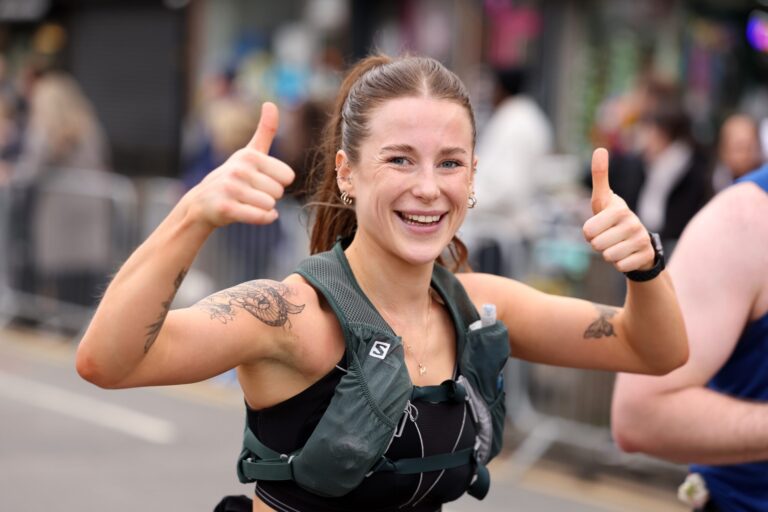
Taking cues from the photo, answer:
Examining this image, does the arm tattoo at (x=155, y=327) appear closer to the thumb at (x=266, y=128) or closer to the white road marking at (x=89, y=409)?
the thumb at (x=266, y=128)

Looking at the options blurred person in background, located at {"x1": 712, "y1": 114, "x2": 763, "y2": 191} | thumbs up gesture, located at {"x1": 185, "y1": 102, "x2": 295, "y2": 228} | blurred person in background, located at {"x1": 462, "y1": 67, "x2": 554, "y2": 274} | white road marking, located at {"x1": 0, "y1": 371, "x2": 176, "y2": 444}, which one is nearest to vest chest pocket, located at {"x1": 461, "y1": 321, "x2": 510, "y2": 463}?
thumbs up gesture, located at {"x1": 185, "y1": 102, "x2": 295, "y2": 228}

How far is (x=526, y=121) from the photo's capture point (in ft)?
28.6

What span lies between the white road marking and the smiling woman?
527 cm

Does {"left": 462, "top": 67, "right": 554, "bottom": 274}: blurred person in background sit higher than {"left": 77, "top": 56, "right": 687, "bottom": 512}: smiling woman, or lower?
lower

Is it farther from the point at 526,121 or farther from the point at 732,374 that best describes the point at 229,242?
the point at 732,374

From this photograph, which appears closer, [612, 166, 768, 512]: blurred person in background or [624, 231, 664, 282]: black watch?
[624, 231, 664, 282]: black watch

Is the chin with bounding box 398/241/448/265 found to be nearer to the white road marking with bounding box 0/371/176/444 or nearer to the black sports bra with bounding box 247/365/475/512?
the black sports bra with bounding box 247/365/475/512

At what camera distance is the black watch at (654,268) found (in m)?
2.71

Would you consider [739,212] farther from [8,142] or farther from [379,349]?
[8,142]

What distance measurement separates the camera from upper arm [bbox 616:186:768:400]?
2.87 metres

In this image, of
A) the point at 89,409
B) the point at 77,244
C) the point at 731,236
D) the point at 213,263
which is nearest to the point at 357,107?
the point at 731,236

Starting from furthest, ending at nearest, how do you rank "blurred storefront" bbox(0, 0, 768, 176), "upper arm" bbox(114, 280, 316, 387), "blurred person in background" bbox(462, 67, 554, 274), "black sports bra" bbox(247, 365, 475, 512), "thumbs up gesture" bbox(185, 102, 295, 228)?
"blurred storefront" bbox(0, 0, 768, 176), "blurred person in background" bbox(462, 67, 554, 274), "black sports bra" bbox(247, 365, 475, 512), "upper arm" bbox(114, 280, 316, 387), "thumbs up gesture" bbox(185, 102, 295, 228)

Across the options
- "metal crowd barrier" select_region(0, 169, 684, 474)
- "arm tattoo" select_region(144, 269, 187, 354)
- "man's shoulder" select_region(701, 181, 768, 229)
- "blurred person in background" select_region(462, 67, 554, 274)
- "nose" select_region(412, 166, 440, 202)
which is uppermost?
"nose" select_region(412, 166, 440, 202)

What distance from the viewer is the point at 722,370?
2.98 meters
